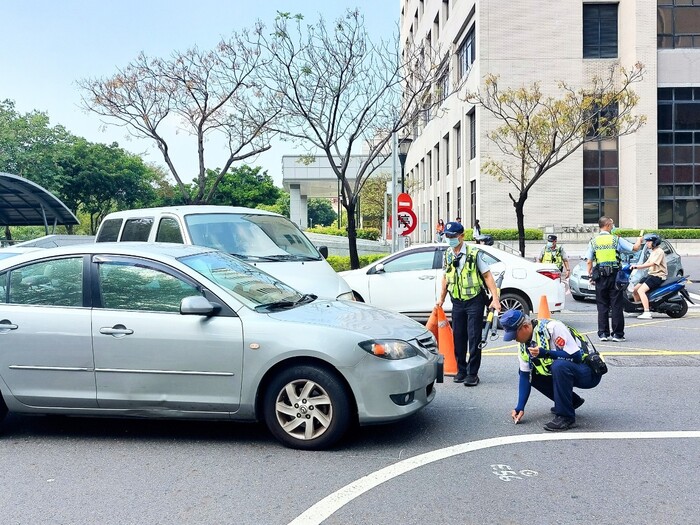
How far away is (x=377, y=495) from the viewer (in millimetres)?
4344

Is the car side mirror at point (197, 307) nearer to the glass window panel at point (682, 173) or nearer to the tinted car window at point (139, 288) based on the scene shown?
the tinted car window at point (139, 288)

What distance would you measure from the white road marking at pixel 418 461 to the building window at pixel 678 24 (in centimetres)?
3607

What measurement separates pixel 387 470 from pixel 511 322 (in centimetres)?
154

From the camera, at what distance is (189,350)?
5.25m

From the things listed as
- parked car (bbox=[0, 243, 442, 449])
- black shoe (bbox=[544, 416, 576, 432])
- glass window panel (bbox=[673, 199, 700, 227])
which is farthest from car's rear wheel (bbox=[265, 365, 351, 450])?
glass window panel (bbox=[673, 199, 700, 227])

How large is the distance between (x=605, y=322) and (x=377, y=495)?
6.91m

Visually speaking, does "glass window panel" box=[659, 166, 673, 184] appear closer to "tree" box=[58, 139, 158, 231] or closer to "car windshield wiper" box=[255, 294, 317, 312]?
"car windshield wiper" box=[255, 294, 317, 312]

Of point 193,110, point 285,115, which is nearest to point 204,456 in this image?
point 285,115

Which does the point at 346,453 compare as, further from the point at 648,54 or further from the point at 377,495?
the point at 648,54

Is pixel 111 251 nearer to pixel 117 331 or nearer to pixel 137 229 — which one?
pixel 117 331

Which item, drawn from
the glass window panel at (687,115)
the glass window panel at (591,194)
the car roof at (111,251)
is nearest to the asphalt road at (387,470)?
the car roof at (111,251)

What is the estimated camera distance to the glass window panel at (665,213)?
37.0 metres

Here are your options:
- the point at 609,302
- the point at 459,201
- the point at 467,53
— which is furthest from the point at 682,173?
the point at 609,302

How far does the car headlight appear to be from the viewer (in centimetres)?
515
